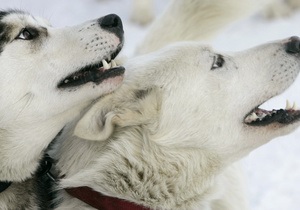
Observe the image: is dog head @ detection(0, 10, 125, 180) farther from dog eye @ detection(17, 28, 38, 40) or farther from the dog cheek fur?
the dog cheek fur

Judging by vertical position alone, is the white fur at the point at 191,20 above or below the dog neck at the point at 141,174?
above

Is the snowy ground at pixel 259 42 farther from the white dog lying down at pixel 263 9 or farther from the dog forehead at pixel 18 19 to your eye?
the dog forehead at pixel 18 19

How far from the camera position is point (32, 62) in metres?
2.98

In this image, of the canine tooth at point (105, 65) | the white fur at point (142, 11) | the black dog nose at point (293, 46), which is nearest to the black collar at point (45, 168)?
the canine tooth at point (105, 65)

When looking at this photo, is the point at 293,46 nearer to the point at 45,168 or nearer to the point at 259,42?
the point at 45,168

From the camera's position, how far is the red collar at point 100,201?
2.87m

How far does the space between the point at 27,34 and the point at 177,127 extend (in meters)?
0.86

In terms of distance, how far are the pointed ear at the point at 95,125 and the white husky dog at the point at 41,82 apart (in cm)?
10

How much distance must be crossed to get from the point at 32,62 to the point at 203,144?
0.88 metres

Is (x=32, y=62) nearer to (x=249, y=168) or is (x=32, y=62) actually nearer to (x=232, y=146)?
(x=232, y=146)

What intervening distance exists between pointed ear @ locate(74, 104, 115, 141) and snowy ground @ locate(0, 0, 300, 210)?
5.83 feet

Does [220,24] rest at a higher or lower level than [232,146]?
higher

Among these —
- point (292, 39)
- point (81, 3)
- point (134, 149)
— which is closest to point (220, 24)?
point (292, 39)

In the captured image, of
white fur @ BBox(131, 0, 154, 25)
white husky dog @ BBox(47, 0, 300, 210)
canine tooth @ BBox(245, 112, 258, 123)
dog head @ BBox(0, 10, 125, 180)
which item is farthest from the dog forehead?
white fur @ BBox(131, 0, 154, 25)
